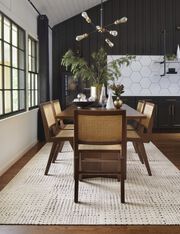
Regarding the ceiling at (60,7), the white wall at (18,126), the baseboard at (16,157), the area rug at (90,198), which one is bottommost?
the area rug at (90,198)

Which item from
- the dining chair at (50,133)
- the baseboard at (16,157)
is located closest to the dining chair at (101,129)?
the dining chair at (50,133)

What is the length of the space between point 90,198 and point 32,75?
364 centimetres

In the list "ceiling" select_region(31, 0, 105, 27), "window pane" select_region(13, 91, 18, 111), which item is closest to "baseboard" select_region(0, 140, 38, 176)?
"window pane" select_region(13, 91, 18, 111)

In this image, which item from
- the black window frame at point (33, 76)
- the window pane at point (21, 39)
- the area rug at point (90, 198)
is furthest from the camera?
the black window frame at point (33, 76)

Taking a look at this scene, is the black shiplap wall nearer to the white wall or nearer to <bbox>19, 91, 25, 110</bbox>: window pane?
the white wall

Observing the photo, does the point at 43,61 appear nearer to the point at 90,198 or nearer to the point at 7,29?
the point at 7,29

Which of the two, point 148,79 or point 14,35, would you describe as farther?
point 148,79

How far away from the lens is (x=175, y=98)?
759 cm

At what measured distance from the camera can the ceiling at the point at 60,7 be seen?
607cm

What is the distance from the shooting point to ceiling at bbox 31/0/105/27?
19.9ft

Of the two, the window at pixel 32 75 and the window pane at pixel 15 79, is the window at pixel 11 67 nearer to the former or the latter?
the window pane at pixel 15 79

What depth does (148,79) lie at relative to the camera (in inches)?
312

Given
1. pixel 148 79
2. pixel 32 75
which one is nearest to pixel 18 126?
pixel 32 75

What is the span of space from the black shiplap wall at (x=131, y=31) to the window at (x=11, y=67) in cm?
250
